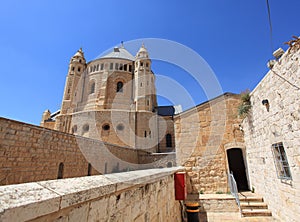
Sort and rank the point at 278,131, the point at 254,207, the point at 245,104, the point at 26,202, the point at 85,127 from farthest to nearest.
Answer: the point at 85,127 < the point at 245,104 < the point at 254,207 < the point at 278,131 < the point at 26,202

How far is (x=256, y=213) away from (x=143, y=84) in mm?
19104

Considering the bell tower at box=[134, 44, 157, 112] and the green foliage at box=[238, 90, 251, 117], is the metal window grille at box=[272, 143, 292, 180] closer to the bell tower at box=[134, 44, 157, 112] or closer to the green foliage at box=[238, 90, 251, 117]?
the green foliage at box=[238, 90, 251, 117]

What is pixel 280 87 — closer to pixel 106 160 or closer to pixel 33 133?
pixel 33 133

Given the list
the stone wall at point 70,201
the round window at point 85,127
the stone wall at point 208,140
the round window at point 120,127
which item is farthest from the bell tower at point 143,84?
the stone wall at point 70,201

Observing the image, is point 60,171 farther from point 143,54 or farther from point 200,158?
point 143,54

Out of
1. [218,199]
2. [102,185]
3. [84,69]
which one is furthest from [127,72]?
[102,185]

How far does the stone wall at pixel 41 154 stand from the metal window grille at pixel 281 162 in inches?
301

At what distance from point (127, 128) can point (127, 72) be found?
31.5 ft

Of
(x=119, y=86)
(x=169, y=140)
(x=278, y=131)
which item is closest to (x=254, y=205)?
(x=278, y=131)

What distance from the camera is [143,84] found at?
22422 mm

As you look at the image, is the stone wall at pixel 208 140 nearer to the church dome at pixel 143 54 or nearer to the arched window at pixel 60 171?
the arched window at pixel 60 171

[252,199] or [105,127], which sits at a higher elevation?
[105,127]

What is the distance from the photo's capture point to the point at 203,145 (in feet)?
23.1

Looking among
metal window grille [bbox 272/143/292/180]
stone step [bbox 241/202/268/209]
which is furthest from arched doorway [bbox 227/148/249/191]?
metal window grille [bbox 272/143/292/180]
